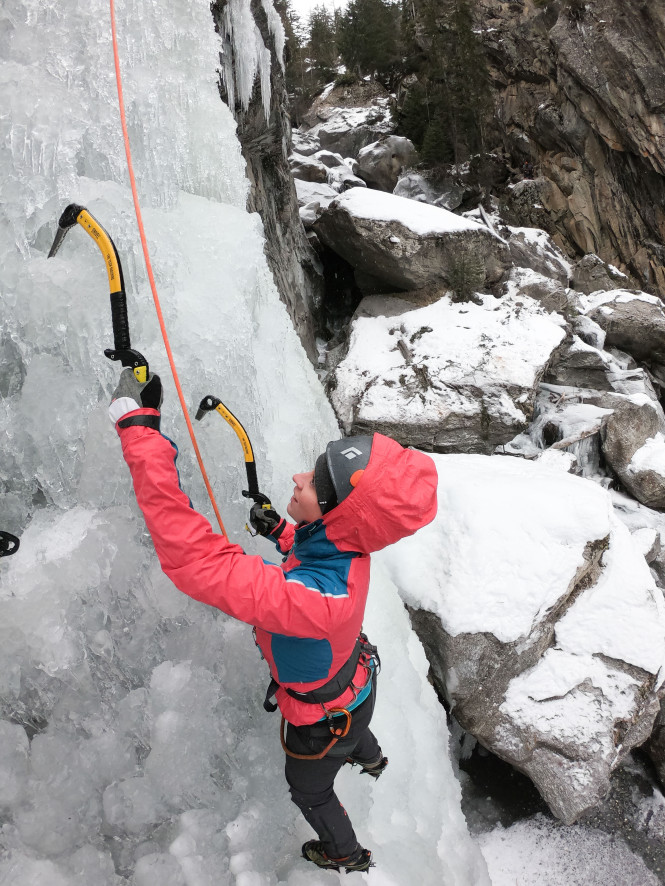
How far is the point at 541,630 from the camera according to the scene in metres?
3.48

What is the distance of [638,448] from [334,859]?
286 inches

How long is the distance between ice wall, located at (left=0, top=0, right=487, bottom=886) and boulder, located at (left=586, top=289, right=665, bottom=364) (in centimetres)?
942

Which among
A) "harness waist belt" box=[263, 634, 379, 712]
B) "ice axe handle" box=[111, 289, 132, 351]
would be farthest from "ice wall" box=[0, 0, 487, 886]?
"harness waist belt" box=[263, 634, 379, 712]

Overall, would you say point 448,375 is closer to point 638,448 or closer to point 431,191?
point 638,448

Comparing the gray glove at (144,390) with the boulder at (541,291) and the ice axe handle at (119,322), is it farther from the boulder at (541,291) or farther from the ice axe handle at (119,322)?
the boulder at (541,291)

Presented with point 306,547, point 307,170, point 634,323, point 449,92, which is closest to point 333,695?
point 306,547

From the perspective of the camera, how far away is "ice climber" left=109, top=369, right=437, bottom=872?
4.59ft

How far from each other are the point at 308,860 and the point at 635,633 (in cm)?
270

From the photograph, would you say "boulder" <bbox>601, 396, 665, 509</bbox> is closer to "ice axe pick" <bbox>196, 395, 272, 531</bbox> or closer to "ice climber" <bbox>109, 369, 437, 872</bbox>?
"ice axe pick" <bbox>196, 395, 272, 531</bbox>

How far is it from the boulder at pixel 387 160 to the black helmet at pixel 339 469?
54.4 ft

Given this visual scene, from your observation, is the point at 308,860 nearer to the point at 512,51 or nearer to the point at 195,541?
the point at 195,541

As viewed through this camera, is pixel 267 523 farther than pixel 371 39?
No

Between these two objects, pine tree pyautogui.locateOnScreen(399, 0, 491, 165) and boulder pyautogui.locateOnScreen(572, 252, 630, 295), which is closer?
boulder pyautogui.locateOnScreen(572, 252, 630, 295)

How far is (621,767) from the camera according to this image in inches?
181
